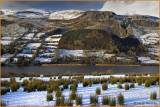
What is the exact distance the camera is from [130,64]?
170ft

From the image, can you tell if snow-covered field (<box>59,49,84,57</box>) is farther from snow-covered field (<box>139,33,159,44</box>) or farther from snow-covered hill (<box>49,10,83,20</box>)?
snow-covered hill (<box>49,10,83,20</box>)

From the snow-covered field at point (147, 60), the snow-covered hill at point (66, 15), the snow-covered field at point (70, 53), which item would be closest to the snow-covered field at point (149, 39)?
the snow-covered field at point (147, 60)

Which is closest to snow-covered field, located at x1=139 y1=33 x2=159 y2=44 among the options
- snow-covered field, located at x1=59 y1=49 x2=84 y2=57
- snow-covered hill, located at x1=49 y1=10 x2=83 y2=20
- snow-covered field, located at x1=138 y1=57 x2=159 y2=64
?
snow-covered field, located at x1=138 y1=57 x2=159 y2=64

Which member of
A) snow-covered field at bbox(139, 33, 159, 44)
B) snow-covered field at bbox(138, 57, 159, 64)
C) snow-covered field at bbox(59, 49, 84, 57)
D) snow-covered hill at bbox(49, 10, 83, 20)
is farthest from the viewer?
snow-covered hill at bbox(49, 10, 83, 20)

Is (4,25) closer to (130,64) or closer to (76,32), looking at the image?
(76,32)

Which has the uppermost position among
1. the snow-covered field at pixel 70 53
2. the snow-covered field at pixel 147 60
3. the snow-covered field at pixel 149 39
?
the snow-covered field at pixel 149 39

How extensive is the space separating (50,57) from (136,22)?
8939 centimetres

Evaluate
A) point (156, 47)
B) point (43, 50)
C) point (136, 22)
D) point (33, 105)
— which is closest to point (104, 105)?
point (33, 105)

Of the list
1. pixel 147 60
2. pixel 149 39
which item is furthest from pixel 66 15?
pixel 147 60

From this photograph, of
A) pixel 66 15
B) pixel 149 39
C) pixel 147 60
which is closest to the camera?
pixel 147 60

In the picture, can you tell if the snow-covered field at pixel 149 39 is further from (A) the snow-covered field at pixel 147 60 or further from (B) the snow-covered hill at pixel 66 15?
(B) the snow-covered hill at pixel 66 15

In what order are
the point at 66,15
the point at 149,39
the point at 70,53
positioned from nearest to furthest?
the point at 70,53, the point at 149,39, the point at 66,15

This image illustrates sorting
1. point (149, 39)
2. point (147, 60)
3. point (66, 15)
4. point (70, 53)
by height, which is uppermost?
point (66, 15)

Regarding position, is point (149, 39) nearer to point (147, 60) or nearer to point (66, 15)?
point (147, 60)
